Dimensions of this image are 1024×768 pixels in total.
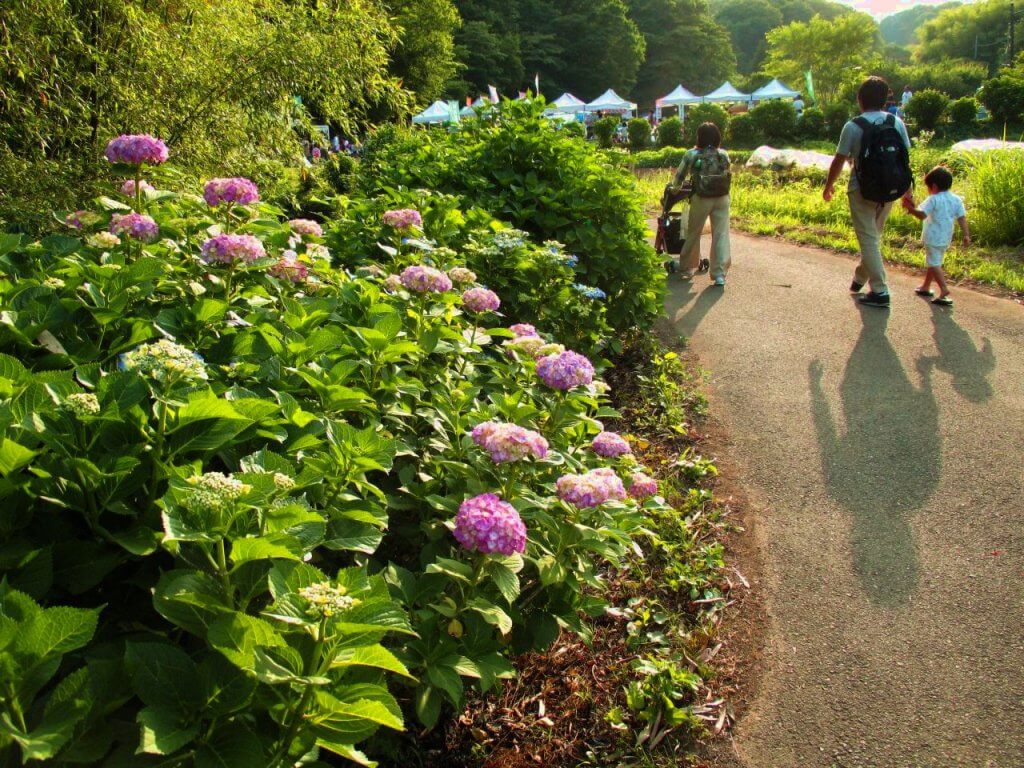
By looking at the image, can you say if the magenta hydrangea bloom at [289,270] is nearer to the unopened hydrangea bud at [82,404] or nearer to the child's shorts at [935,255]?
the unopened hydrangea bud at [82,404]

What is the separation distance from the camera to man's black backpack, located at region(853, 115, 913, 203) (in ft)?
18.4

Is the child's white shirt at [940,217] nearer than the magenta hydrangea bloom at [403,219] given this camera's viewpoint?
No

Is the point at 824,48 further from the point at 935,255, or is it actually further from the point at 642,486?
the point at 642,486

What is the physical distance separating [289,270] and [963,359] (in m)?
4.46

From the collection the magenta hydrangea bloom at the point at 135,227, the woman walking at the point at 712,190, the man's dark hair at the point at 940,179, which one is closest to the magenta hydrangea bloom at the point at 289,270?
the magenta hydrangea bloom at the point at 135,227

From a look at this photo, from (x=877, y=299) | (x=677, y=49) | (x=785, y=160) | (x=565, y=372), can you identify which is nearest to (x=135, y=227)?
(x=565, y=372)

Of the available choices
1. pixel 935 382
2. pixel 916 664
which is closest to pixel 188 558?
pixel 916 664

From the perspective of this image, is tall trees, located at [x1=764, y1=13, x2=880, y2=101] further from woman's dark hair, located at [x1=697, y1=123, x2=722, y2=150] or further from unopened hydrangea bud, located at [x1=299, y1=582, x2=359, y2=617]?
unopened hydrangea bud, located at [x1=299, y1=582, x2=359, y2=617]

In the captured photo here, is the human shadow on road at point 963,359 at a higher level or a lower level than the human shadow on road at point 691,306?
higher

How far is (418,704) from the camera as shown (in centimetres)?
173

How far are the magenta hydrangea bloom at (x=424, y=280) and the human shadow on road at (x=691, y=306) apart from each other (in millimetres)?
3512

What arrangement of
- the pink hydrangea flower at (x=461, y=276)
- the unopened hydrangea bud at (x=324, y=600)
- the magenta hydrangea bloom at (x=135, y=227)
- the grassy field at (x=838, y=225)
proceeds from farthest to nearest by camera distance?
1. the grassy field at (x=838, y=225)
2. the pink hydrangea flower at (x=461, y=276)
3. the magenta hydrangea bloom at (x=135, y=227)
4. the unopened hydrangea bud at (x=324, y=600)

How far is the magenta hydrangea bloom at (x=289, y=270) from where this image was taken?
270 centimetres

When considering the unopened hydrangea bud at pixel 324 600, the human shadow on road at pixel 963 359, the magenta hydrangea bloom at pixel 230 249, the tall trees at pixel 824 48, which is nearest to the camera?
the unopened hydrangea bud at pixel 324 600
